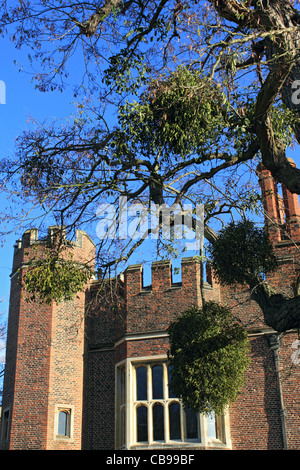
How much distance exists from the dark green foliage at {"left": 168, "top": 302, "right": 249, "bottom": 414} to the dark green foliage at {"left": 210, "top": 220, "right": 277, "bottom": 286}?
4.03 feet

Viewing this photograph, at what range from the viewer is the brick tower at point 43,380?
13.9 metres

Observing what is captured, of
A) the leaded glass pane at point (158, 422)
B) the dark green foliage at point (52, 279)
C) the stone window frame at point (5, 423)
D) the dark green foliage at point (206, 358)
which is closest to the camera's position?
the dark green foliage at point (52, 279)

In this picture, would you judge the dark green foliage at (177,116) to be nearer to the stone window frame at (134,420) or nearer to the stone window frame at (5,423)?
the stone window frame at (134,420)

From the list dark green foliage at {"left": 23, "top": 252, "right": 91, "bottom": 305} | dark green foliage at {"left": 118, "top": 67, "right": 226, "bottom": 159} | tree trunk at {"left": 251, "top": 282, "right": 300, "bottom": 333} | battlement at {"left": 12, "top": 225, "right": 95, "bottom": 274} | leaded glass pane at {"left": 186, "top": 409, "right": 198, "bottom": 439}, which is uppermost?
battlement at {"left": 12, "top": 225, "right": 95, "bottom": 274}

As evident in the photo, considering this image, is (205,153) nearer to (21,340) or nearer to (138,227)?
(138,227)

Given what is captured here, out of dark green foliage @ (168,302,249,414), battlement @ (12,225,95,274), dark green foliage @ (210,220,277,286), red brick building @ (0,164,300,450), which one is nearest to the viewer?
dark green foliage @ (210,220,277,286)

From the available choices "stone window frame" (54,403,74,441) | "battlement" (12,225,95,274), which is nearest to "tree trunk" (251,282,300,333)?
"stone window frame" (54,403,74,441)

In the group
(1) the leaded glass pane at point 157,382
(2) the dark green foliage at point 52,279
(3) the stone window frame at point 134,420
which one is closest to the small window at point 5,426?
(3) the stone window frame at point 134,420

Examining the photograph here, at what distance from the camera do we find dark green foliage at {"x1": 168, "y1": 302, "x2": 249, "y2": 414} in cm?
996

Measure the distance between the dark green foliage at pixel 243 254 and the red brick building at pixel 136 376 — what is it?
393 cm

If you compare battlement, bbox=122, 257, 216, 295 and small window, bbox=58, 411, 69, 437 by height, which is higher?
battlement, bbox=122, 257, 216, 295

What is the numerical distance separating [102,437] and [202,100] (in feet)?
31.4

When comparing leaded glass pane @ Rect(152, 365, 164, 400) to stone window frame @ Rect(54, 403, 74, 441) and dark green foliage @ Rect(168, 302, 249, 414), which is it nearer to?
stone window frame @ Rect(54, 403, 74, 441)
